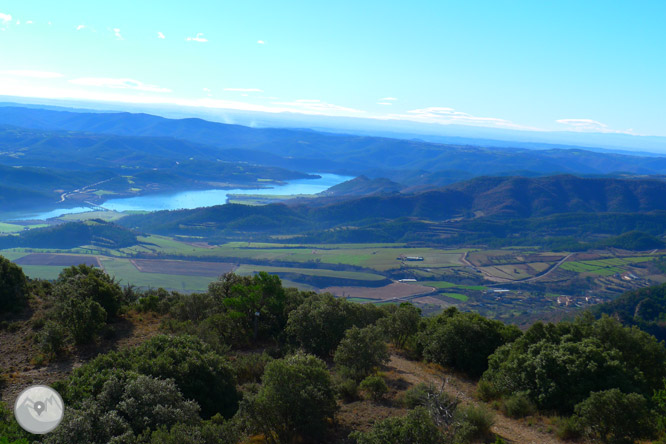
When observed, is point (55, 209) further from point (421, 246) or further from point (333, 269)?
point (421, 246)

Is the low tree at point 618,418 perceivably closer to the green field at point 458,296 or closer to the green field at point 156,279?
the green field at point 458,296

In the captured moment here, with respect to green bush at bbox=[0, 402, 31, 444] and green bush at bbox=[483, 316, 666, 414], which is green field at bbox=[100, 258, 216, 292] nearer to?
green bush at bbox=[0, 402, 31, 444]

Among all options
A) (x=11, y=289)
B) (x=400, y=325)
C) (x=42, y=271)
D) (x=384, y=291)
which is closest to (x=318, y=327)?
(x=400, y=325)

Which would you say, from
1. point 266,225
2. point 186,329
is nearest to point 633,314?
point 186,329

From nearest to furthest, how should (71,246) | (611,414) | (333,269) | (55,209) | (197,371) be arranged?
(611,414) < (197,371) < (333,269) < (71,246) < (55,209)

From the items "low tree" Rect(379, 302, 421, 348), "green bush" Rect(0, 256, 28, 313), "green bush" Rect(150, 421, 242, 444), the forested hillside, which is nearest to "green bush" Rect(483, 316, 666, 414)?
the forested hillside
